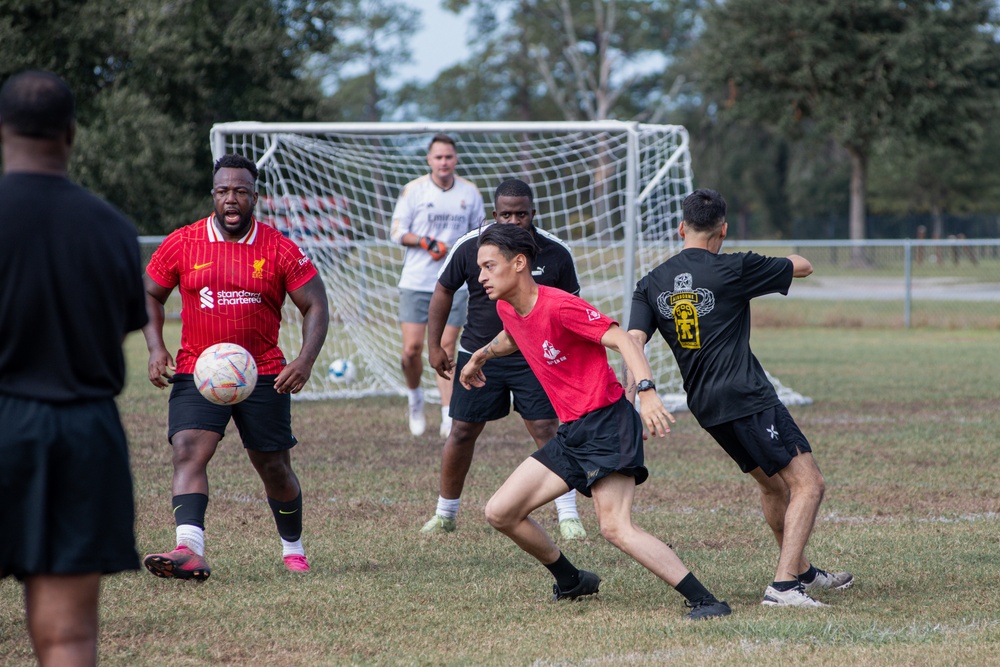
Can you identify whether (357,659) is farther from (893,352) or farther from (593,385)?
(893,352)

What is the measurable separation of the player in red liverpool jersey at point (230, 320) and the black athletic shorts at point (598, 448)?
4.05ft

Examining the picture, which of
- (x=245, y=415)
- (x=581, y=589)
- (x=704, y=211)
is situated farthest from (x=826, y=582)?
(x=245, y=415)

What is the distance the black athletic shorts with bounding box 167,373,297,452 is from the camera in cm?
512

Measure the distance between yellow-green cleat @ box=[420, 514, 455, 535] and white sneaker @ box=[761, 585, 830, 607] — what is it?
215 cm

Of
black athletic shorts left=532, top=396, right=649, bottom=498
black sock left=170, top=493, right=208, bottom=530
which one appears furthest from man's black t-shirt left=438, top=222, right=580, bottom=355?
black sock left=170, top=493, right=208, bottom=530

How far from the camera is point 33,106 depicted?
9.24 feet

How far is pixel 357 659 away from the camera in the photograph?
4.13 meters

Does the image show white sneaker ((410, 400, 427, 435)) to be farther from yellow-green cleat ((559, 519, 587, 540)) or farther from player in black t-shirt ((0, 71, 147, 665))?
player in black t-shirt ((0, 71, 147, 665))

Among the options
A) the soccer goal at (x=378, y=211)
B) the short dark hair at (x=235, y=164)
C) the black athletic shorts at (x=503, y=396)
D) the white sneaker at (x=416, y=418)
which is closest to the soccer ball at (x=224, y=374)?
the short dark hair at (x=235, y=164)

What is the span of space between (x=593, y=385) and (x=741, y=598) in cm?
117

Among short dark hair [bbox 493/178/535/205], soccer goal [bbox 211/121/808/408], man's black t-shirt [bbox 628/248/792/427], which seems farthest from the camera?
soccer goal [bbox 211/121/808/408]

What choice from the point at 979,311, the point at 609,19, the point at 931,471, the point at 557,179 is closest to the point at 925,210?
the point at 609,19

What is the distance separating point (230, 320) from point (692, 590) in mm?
2422

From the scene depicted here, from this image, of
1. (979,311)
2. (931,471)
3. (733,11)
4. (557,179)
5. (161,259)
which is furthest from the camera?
(733,11)
